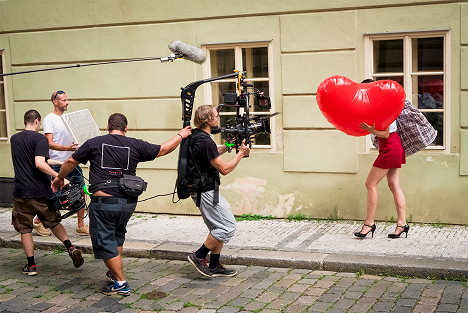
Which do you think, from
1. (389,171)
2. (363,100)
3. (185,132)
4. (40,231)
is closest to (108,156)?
(185,132)

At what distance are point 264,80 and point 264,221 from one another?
2.04 meters

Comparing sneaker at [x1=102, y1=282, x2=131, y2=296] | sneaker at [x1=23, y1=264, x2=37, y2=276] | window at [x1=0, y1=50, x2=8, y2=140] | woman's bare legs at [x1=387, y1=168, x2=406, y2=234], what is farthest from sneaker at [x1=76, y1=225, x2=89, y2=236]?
woman's bare legs at [x1=387, y1=168, x2=406, y2=234]

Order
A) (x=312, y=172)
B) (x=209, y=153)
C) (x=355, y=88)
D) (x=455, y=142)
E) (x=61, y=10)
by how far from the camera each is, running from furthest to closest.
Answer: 1. (x=61, y=10)
2. (x=312, y=172)
3. (x=455, y=142)
4. (x=355, y=88)
5. (x=209, y=153)

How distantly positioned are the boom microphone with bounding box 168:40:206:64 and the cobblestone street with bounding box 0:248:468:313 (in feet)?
7.69

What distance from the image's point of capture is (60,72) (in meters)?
8.91

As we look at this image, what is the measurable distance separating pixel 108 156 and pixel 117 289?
48.5 inches

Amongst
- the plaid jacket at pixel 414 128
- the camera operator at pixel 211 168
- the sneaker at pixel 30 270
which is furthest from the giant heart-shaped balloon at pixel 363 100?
the sneaker at pixel 30 270

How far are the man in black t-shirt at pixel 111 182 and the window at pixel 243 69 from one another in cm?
311

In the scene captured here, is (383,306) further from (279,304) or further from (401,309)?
(279,304)

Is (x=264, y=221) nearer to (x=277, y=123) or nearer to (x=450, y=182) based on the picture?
(x=277, y=123)

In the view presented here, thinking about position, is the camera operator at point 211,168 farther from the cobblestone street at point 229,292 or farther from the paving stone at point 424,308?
the paving stone at point 424,308

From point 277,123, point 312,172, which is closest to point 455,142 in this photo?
point 312,172

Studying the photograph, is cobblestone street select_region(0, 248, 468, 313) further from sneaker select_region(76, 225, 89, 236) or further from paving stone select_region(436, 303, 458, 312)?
sneaker select_region(76, 225, 89, 236)

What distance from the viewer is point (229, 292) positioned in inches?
198
